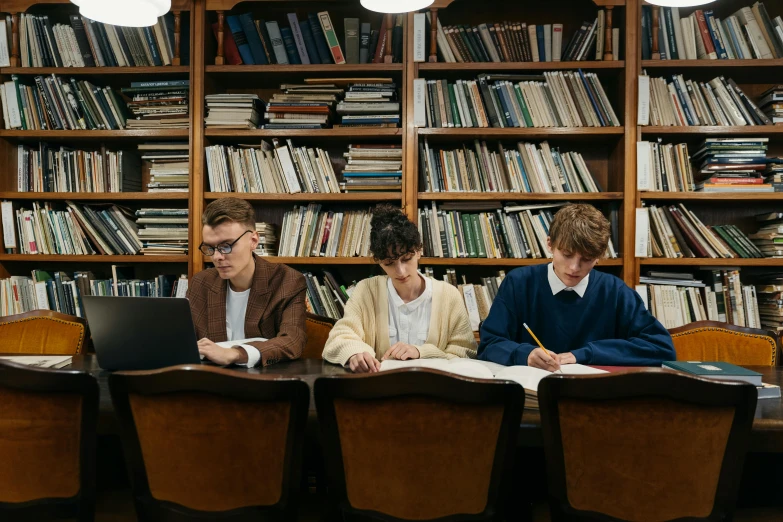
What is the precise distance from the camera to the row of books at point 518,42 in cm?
282

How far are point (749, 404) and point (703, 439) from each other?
0.10m

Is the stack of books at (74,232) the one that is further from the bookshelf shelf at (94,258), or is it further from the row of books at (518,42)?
the row of books at (518,42)

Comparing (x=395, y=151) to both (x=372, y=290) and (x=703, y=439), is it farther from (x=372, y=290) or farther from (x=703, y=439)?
(x=703, y=439)

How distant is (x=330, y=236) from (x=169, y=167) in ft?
3.12

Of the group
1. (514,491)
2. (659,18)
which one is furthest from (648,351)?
(659,18)

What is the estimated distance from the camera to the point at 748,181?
2.74 meters

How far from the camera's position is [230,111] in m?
2.89

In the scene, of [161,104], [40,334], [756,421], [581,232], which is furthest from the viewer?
[161,104]

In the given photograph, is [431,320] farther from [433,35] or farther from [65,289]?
[65,289]

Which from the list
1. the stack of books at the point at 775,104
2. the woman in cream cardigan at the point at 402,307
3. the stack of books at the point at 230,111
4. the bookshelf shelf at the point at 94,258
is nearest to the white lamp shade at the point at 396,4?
the woman in cream cardigan at the point at 402,307

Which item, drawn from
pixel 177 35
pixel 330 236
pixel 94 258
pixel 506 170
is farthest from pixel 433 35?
pixel 94 258

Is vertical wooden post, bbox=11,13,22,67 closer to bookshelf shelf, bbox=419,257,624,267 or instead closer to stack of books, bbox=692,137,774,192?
bookshelf shelf, bbox=419,257,624,267

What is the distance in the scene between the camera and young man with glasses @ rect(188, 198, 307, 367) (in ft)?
6.55

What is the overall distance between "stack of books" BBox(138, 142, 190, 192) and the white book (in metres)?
1.30
